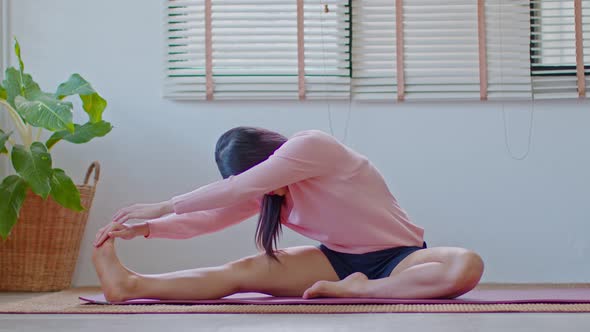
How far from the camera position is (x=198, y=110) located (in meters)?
4.12

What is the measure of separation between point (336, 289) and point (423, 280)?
25cm

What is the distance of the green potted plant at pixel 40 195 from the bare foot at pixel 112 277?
1.05 metres

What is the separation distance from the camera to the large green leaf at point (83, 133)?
3.78 metres

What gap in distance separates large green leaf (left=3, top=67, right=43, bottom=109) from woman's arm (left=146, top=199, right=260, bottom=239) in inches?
48.8

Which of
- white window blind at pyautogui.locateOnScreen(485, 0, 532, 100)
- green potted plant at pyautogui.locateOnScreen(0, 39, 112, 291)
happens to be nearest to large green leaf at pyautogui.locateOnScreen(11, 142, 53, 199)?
green potted plant at pyautogui.locateOnScreen(0, 39, 112, 291)

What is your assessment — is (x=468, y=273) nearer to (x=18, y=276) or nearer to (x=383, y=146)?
(x=383, y=146)

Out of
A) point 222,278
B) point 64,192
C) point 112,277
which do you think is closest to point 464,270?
point 222,278

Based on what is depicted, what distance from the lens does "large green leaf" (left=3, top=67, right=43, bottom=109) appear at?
367 centimetres

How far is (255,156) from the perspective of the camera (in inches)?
103

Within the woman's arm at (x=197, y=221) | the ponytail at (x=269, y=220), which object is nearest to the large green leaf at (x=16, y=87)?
the woman's arm at (x=197, y=221)

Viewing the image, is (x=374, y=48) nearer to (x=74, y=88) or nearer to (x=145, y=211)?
(x=74, y=88)

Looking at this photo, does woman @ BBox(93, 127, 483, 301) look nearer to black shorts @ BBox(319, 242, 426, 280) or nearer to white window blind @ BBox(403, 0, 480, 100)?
black shorts @ BBox(319, 242, 426, 280)

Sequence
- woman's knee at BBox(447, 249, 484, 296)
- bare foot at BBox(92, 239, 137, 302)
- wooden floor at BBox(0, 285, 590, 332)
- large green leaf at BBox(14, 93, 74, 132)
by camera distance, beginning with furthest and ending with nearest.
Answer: large green leaf at BBox(14, 93, 74, 132) < bare foot at BBox(92, 239, 137, 302) < woman's knee at BBox(447, 249, 484, 296) < wooden floor at BBox(0, 285, 590, 332)

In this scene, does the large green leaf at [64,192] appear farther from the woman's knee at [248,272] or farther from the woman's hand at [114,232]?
the woman's knee at [248,272]
